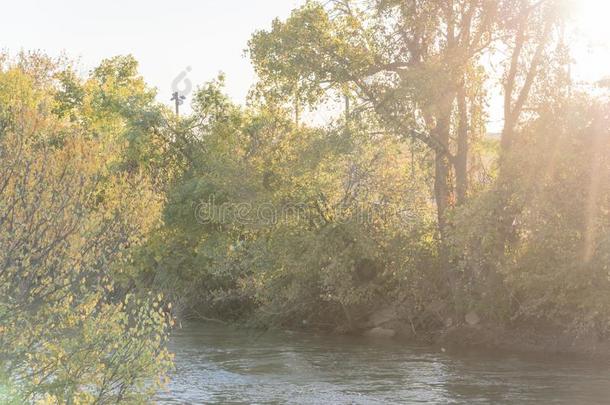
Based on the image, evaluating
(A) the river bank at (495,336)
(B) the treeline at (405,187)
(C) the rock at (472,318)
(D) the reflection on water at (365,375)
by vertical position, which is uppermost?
(B) the treeline at (405,187)

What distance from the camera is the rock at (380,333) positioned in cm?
3700

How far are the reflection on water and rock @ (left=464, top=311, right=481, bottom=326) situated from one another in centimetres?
196

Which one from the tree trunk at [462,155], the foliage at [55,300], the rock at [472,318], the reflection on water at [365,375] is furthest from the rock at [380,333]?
the foliage at [55,300]

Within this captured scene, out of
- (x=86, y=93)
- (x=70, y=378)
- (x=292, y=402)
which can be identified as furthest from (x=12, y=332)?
(x=86, y=93)

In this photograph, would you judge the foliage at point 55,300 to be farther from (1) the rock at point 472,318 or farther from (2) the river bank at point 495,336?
(1) the rock at point 472,318

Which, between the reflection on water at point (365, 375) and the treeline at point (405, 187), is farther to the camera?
the treeline at point (405, 187)

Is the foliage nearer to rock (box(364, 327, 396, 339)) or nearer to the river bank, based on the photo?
the river bank

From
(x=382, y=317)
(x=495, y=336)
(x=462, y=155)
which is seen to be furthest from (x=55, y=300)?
(x=382, y=317)

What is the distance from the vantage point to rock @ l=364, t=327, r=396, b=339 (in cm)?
3700

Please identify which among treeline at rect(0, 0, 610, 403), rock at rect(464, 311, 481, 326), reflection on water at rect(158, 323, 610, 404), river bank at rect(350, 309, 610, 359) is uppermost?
treeline at rect(0, 0, 610, 403)

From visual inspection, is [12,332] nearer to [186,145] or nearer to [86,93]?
[186,145]

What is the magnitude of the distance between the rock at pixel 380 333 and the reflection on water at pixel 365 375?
1.03m

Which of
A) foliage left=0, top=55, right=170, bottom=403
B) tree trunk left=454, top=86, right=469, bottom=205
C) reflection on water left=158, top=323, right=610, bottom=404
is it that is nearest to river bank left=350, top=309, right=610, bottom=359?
reflection on water left=158, top=323, right=610, bottom=404

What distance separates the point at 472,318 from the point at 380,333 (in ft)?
12.2
